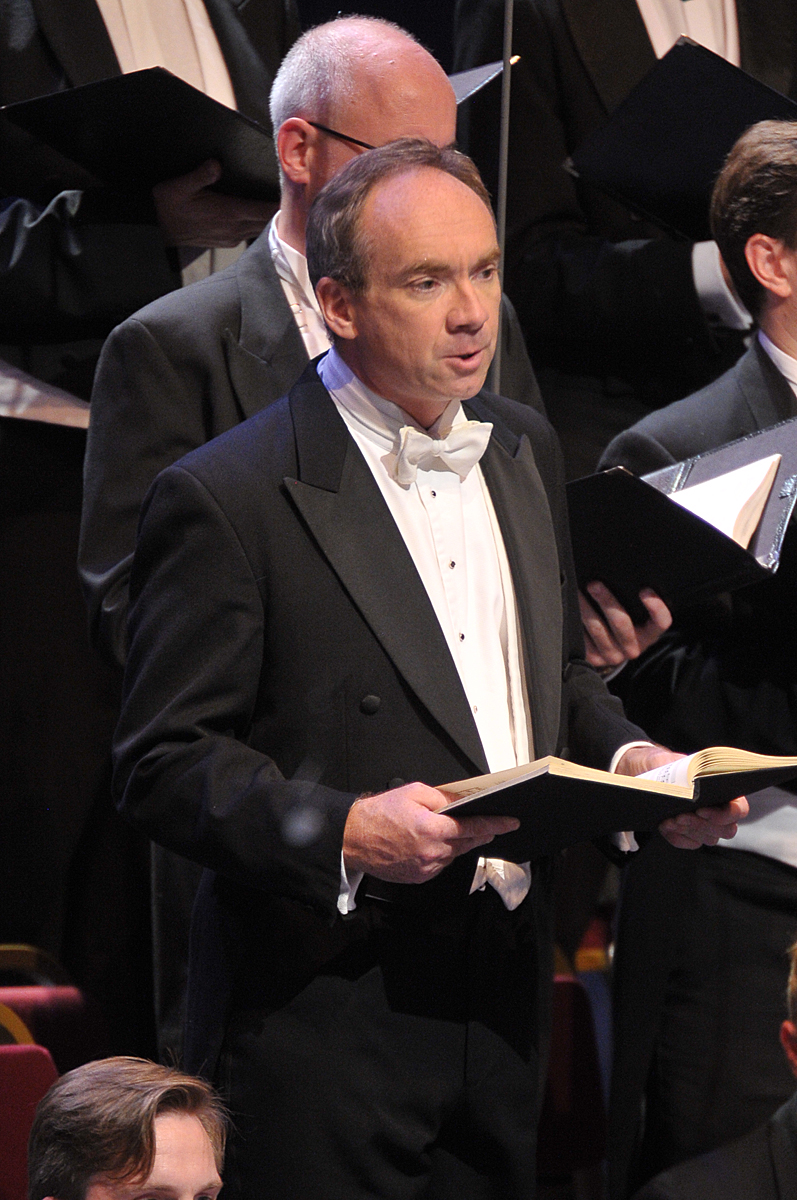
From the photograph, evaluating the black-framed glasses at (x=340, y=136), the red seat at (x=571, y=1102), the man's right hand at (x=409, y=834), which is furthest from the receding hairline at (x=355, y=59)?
the red seat at (x=571, y=1102)

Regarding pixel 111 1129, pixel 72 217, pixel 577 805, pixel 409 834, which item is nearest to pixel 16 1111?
pixel 111 1129

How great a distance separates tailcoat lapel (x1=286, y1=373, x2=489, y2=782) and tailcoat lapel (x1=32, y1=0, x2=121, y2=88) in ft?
4.01

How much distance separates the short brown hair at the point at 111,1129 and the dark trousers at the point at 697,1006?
0.95m

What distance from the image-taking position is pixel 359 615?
1978 mm

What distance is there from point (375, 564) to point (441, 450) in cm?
18

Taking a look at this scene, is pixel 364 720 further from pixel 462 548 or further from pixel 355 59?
pixel 355 59

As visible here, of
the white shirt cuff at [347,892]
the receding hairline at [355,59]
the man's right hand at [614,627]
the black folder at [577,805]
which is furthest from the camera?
the receding hairline at [355,59]

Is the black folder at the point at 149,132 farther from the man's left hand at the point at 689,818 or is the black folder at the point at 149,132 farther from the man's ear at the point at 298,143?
the man's left hand at the point at 689,818

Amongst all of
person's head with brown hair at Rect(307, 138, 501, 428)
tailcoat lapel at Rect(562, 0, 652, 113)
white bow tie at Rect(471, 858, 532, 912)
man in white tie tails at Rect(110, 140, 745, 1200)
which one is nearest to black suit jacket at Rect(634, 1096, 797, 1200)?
man in white tie tails at Rect(110, 140, 745, 1200)

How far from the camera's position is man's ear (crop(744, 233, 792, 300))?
9.25 feet

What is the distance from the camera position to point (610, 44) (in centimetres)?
336

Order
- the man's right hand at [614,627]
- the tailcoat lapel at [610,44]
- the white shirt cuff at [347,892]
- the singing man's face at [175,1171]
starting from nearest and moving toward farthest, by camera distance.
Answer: the white shirt cuff at [347,892], the singing man's face at [175,1171], the man's right hand at [614,627], the tailcoat lapel at [610,44]

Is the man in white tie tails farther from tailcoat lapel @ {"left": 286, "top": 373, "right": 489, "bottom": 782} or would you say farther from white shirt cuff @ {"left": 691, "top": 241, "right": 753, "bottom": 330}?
white shirt cuff @ {"left": 691, "top": 241, "right": 753, "bottom": 330}

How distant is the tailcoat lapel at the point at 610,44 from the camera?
3338 mm
